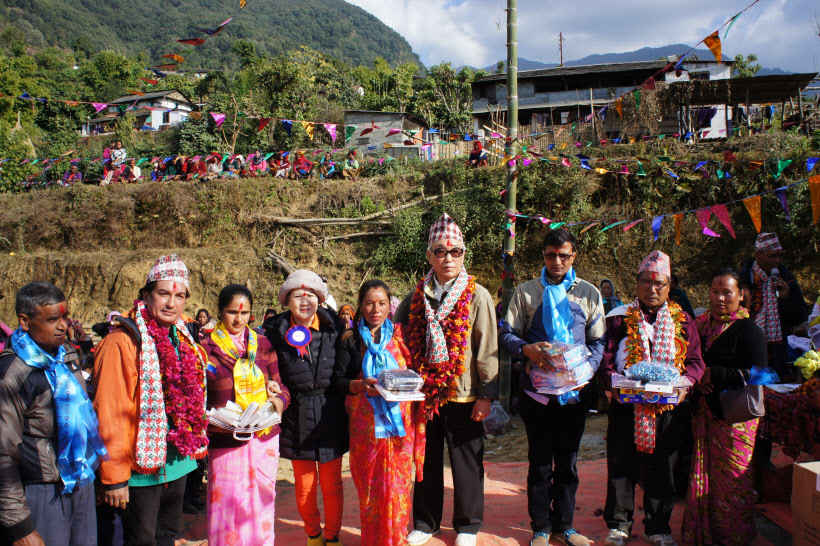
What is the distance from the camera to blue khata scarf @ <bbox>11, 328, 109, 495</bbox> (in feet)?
8.43

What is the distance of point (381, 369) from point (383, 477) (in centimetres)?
66

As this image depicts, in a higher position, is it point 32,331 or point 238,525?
point 32,331

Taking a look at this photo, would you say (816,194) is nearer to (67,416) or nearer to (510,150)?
(510,150)

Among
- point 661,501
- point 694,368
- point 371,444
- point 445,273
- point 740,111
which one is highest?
point 740,111

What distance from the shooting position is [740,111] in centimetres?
1992

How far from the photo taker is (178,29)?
9781cm

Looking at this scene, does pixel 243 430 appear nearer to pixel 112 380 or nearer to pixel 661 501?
pixel 112 380

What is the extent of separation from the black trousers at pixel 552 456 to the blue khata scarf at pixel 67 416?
2.49m

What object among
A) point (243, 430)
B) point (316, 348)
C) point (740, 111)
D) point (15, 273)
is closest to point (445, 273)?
point (316, 348)

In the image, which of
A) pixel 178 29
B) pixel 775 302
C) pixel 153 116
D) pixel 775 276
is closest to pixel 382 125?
pixel 153 116

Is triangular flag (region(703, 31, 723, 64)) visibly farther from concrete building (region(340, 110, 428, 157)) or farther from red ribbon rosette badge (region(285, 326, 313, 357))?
concrete building (region(340, 110, 428, 157))

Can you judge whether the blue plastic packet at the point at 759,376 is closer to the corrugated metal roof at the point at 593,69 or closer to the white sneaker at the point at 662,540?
the white sneaker at the point at 662,540

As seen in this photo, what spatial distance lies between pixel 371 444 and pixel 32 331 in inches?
76.0

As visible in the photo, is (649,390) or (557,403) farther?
(557,403)
